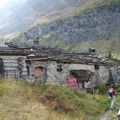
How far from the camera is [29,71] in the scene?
41250mm

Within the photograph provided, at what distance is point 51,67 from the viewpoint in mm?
42562

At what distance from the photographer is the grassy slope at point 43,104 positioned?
17094mm

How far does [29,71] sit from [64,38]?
15721cm

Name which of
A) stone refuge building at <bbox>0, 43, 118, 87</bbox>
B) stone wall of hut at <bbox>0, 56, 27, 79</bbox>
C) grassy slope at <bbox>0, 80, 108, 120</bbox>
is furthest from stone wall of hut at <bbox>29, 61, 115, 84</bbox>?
grassy slope at <bbox>0, 80, 108, 120</bbox>

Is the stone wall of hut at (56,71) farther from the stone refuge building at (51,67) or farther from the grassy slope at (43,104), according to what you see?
the grassy slope at (43,104)

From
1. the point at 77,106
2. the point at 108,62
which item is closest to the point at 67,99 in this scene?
the point at 77,106

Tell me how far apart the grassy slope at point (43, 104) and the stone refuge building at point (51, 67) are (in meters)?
11.1

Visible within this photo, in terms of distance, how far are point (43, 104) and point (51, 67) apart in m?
21.7

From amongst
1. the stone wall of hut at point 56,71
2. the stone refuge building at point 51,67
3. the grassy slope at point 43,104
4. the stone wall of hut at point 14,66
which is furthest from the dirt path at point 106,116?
the stone wall of hut at point 56,71

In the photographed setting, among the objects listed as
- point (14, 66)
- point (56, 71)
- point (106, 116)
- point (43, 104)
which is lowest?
point (106, 116)

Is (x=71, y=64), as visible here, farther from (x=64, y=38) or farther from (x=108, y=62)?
(x=64, y=38)

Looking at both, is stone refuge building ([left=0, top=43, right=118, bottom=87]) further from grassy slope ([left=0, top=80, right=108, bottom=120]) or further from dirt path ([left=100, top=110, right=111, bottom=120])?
dirt path ([left=100, top=110, right=111, bottom=120])

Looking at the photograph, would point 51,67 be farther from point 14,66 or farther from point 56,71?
point 14,66

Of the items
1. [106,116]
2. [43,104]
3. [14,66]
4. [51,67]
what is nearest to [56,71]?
[51,67]
